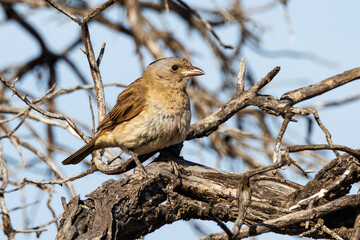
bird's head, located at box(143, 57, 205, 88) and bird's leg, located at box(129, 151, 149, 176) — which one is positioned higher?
bird's head, located at box(143, 57, 205, 88)

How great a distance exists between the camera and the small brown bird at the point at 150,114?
442cm

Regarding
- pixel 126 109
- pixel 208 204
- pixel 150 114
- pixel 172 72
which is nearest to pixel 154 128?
pixel 150 114

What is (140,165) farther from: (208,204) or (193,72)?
(193,72)

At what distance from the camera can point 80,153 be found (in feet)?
15.8

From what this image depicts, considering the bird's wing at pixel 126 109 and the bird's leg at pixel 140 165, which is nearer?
the bird's leg at pixel 140 165

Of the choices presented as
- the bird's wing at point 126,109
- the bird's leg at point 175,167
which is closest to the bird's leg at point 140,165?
the bird's leg at point 175,167

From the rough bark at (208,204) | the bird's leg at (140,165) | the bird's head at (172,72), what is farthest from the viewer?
the bird's head at (172,72)

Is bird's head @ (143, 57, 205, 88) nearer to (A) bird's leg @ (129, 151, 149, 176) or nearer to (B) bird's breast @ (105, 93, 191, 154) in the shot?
(B) bird's breast @ (105, 93, 191, 154)

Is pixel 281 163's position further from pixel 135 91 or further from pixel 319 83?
pixel 135 91

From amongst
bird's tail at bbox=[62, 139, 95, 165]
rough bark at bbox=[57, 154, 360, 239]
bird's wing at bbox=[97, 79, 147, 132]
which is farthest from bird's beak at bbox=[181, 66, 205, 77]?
rough bark at bbox=[57, 154, 360, 239]

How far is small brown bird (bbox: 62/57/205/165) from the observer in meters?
4.42

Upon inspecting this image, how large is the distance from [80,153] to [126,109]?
1.98 feet

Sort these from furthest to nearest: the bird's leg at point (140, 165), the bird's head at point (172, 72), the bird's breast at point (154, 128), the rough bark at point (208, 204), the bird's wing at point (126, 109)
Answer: the bird's head at point (172, 72), the bird's wing at point (126, 109), the bird's breast at point (154, 128), the bird's leg at point (140, 165), the rough bark at point (208, 204)

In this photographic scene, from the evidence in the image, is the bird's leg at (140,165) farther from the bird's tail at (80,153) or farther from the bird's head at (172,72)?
the bird's head at (172,72)
